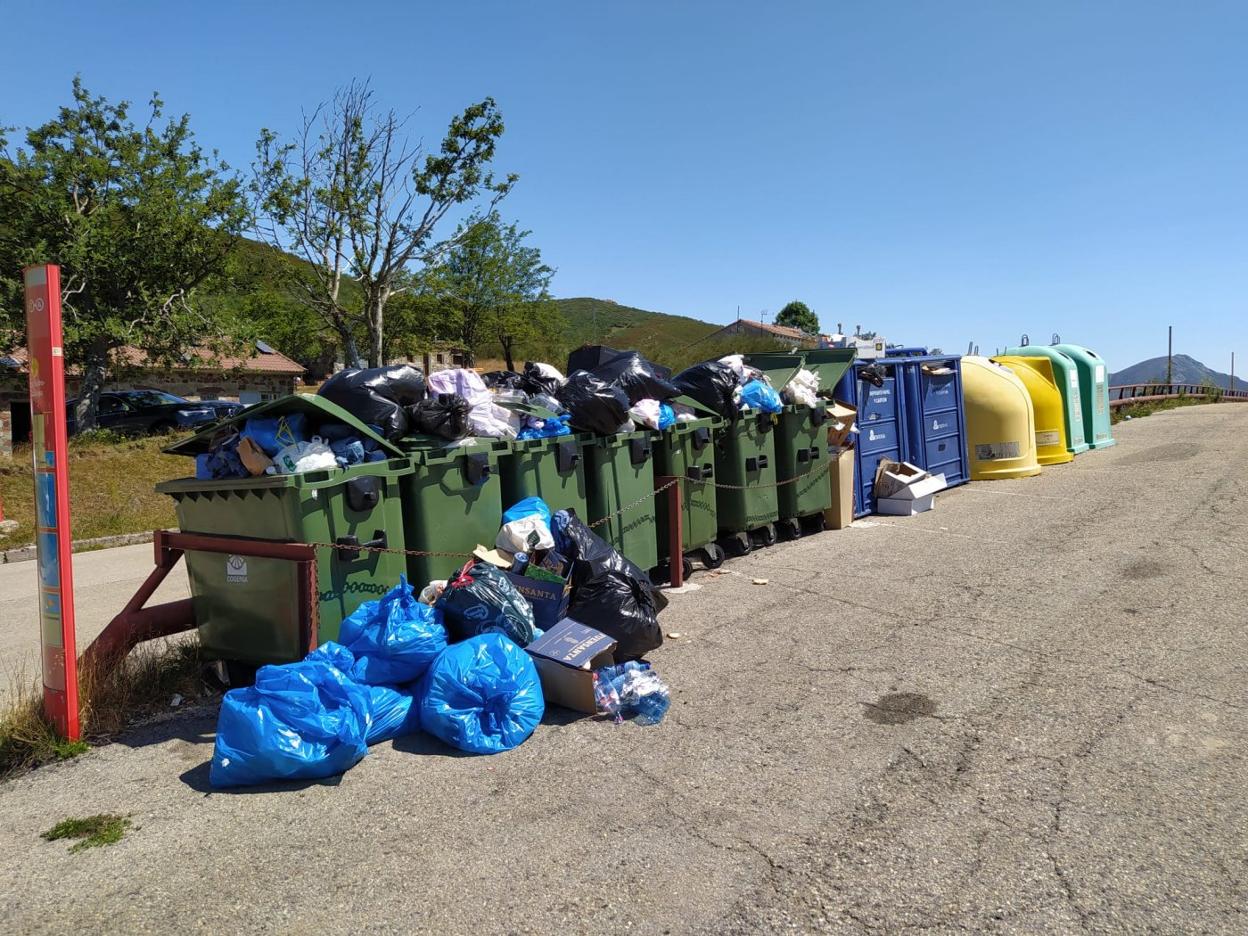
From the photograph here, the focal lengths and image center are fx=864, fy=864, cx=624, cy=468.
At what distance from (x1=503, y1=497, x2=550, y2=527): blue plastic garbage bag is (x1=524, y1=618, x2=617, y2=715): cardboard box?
0.87m

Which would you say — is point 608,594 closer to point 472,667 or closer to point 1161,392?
point 472,667

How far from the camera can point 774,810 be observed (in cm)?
314

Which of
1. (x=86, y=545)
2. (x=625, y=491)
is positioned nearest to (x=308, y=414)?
(x=625, y=491)

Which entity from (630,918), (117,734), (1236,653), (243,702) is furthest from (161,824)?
(1236,653)

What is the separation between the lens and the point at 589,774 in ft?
11.4

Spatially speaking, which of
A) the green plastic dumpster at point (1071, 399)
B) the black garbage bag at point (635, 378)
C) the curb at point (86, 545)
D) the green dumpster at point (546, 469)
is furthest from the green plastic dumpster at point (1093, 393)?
the curb at point (86, 545)

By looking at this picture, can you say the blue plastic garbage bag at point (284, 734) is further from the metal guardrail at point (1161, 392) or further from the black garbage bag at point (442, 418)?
the metal guardrail at point (1161, 392)

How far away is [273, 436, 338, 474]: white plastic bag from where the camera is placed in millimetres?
4289

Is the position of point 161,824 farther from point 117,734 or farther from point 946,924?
point 946,924

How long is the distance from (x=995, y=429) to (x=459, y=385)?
9315 millimetres

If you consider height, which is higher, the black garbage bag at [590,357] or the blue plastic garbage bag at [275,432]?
the black garbage bag at [590,357]

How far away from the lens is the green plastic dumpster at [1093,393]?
15875mm

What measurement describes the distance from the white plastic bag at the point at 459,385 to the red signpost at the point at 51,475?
206 cm

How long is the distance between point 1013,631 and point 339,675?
3.88m
